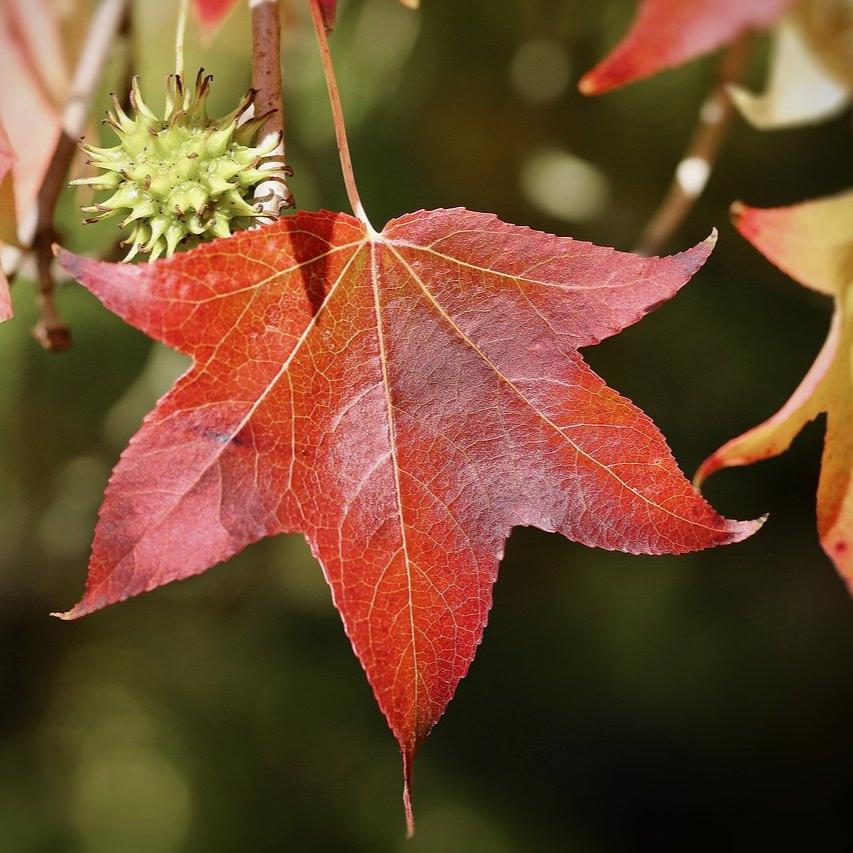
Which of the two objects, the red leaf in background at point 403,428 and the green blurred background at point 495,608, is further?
the green blurred background at point 495,608

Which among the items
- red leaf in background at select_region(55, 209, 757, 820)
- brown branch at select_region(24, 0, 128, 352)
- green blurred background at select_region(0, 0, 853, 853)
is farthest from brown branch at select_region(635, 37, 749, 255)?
brown branch at select_region(24, 0, 128, 352)

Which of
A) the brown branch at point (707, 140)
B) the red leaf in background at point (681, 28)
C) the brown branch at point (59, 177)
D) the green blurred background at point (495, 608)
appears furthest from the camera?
the green blurred background at point (495, 608)

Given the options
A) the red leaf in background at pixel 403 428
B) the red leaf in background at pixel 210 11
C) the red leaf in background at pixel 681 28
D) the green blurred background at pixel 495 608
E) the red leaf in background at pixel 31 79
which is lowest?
the green blurred background at pixel 495 608

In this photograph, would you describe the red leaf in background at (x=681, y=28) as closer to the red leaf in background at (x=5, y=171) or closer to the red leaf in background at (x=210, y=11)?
the red leaf in background at (x=5, y=171)

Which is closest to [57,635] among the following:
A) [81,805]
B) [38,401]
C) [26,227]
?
[81,805]

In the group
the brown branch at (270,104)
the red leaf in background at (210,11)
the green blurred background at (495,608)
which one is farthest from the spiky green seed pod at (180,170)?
the green blurred background at (495,608)

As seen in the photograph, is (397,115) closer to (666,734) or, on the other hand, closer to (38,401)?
(38,401)

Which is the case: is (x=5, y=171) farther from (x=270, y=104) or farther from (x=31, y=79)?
(x=31, y=79)
